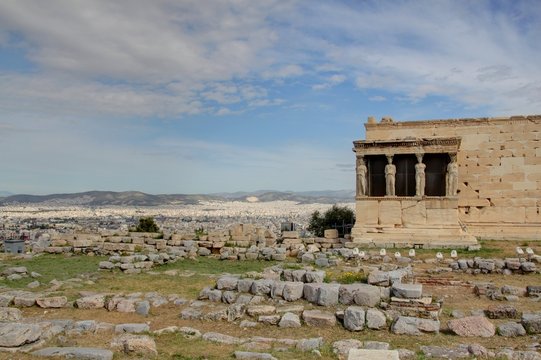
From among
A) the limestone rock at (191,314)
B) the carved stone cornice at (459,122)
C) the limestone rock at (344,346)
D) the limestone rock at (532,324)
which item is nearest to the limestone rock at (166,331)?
the limestone rock at (191,314)

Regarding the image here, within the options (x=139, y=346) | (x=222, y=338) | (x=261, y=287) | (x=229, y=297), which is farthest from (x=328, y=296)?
(x=139, y=346)

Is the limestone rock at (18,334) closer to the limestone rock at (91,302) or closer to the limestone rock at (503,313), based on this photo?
the limestone rock at (91,302)

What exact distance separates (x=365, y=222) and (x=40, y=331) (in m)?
18.0

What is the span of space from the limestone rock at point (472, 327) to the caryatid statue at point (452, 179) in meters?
14.8

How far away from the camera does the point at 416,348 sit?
27.6 feet

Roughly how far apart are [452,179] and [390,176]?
278cm

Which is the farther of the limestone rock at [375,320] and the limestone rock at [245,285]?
the limestone rock at [245,285]

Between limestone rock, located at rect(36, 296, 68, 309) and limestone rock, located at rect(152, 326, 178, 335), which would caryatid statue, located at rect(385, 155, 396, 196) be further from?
limestone rock, located at rect(152, 326, 178, 335)

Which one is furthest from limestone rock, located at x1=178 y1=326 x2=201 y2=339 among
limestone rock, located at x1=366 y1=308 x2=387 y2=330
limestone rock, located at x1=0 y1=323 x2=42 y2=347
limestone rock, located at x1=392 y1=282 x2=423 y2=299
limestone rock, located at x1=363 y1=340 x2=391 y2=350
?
limestone rock, located at x1=392 y1=282 x2=423 y2=299

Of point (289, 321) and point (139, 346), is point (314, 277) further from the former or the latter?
point (139, 346)

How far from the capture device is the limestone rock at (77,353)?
7551mm

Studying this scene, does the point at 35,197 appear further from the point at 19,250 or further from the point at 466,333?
the point at 466,333

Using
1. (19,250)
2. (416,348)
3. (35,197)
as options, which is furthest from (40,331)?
(35,197)

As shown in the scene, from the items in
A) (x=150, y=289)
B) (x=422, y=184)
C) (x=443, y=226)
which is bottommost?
(x=150, y=289)
